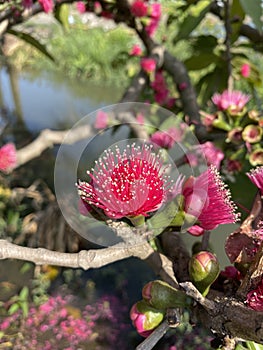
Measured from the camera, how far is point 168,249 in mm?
799

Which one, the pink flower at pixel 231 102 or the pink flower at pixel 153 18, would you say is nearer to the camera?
the pink flower at pixel 231 102

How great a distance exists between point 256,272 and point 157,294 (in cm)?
15

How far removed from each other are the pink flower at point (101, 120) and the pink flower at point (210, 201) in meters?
0.85

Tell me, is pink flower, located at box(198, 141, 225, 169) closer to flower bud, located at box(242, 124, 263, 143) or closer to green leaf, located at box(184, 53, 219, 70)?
flower bud, located at box(242, 124, 263, 143)

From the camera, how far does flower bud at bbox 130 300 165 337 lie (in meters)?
0.65

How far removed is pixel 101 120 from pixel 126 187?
36.1 inches

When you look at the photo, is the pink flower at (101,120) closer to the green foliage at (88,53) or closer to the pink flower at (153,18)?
the pink flower at (153,18)

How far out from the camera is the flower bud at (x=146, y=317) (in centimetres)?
65

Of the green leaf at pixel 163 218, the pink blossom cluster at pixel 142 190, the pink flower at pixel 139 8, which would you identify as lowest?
the pink flower at pixel 139 8

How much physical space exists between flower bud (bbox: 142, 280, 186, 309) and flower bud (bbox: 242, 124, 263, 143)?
420mm

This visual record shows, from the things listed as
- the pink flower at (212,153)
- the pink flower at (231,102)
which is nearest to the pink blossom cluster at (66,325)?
the pink flower at (212,153)

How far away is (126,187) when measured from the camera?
0.57 meters

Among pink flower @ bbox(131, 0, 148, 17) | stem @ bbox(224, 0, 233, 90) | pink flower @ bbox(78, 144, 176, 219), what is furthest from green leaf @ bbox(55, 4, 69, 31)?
pink flower @ bbox(78, 144, 176, 219)

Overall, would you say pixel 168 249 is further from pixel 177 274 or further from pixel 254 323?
pixel 254 323
